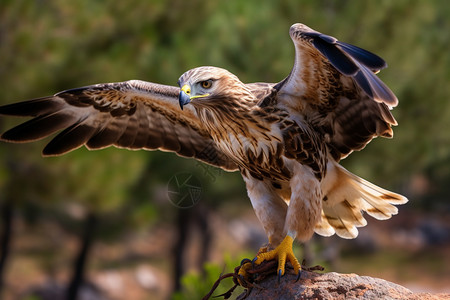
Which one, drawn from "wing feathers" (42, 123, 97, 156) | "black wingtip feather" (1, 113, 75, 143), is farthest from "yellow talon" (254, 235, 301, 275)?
"black wingtip feather" (1, 113, 75, 143)

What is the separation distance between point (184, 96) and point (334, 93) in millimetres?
1120

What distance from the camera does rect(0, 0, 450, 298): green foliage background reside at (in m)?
8.99

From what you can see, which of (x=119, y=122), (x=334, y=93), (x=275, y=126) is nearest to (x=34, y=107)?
(x=119, y=122)

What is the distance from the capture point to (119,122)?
16.8 feet

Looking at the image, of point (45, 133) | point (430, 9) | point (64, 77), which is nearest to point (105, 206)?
point (64, 77)

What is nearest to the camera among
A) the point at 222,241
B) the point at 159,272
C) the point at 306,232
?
the point at 306,232

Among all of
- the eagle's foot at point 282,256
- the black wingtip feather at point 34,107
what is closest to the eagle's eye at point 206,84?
the eagle's foot at point 282,256

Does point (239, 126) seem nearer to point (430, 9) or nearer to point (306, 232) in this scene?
point (306, 232)

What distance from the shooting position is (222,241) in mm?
20328

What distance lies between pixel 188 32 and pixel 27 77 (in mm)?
5192

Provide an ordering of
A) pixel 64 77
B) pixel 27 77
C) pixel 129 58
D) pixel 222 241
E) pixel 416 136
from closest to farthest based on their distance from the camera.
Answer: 1. pixel 27 77
2. pixel 64 77
3. pixel 129 58
4. pixel 416 136
5. pixel 222 241

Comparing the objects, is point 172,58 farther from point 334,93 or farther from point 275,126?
point 275,126

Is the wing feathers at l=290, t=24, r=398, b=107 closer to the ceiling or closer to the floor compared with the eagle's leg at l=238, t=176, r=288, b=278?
closer to the ceiling

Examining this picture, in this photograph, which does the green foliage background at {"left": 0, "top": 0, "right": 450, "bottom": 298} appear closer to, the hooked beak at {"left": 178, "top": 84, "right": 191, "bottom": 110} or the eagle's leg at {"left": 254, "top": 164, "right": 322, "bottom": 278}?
the hooked beak at {"left": 178, "top": 84, "right": 191, "bottom": 110}
